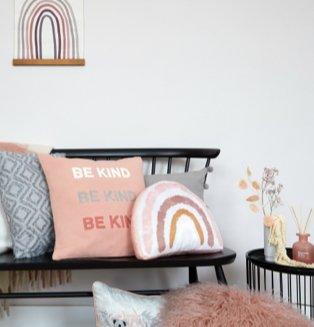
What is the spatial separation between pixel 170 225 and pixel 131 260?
0.15 meters

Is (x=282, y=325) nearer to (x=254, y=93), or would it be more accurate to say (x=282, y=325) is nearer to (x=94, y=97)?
(x=254, y=93)

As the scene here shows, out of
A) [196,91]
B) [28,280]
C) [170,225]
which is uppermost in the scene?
[196,91]

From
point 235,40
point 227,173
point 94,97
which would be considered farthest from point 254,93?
point 94,97

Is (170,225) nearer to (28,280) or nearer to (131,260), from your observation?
(131,260)

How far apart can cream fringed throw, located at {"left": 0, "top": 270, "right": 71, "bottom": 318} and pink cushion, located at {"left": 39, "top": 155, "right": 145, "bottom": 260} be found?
38 cm

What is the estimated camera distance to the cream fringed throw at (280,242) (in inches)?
43.5

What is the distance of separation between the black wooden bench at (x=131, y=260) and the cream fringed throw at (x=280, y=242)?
0.13 metres

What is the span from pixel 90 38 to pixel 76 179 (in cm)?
65

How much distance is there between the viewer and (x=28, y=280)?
1.41 meters

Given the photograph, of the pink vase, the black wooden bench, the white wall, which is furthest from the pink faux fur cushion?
the white wall

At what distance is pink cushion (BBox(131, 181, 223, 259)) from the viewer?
1080mm

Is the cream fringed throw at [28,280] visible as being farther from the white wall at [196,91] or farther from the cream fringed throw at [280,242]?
the cream fringed throw at [280,242]

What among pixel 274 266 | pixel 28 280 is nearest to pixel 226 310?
pixel 274 266

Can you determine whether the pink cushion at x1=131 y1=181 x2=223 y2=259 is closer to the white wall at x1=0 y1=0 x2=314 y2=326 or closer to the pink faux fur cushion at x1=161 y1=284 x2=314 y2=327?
the pink faux fur cushion at x1=161 y1=284 x2=314 y2=327
